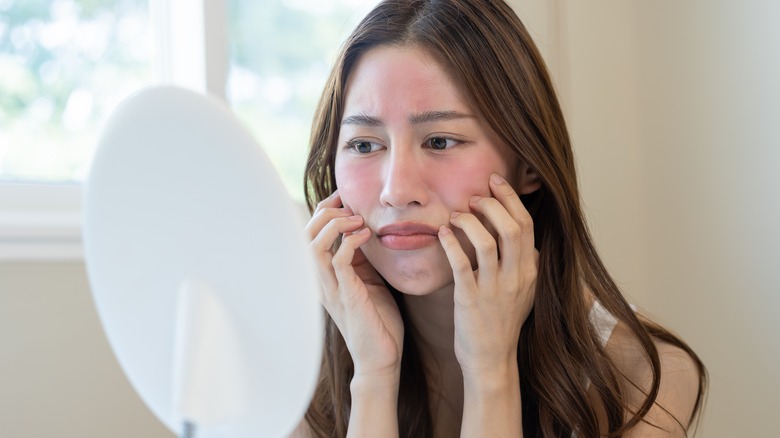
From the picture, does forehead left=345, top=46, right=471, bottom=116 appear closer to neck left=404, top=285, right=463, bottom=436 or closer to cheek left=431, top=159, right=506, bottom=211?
cheek left=431, top=159, right=506, bottom=211

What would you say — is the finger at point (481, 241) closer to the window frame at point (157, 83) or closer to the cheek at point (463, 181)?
the cheek at point (463, 181)

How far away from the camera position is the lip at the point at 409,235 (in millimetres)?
1144

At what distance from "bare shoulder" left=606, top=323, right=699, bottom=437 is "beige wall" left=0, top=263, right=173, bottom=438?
3.26 feet

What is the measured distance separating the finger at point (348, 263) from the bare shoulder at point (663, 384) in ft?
1.64

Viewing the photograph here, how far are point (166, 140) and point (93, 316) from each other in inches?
43.4

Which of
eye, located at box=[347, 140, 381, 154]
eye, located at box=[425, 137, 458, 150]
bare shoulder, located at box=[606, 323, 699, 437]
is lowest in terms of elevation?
bare shoulder, located at box=[606, 323, 699, 437]

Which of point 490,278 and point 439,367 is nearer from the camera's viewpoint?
point 490,278

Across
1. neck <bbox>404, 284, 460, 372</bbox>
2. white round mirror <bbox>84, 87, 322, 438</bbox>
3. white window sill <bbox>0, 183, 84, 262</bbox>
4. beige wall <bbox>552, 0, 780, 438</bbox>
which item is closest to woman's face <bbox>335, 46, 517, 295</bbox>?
neck <bbox>404, 284, 460, 372</bbox>

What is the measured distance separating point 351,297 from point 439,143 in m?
0.28

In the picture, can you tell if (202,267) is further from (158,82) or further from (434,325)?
(158,82)

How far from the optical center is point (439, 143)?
45.6 inches

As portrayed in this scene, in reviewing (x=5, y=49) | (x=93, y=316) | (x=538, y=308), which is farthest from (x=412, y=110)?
(x=5, y=49)

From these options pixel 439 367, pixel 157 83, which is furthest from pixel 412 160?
pixel 157 83

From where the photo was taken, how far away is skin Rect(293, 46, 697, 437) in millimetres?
1139
